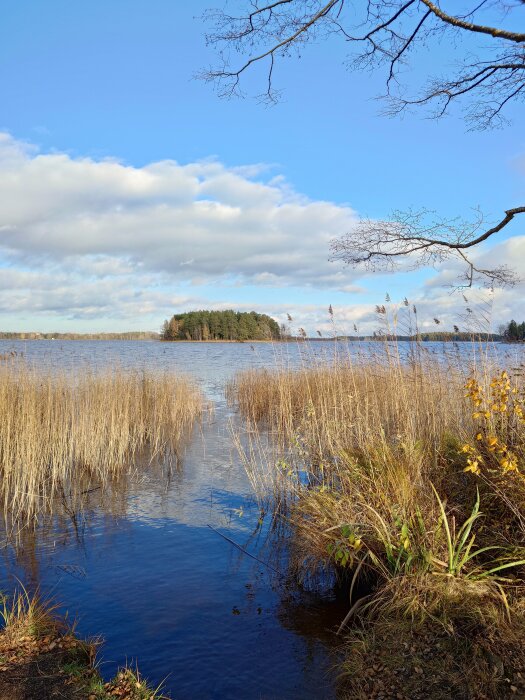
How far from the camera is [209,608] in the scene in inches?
175

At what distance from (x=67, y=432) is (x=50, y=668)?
18.4ft

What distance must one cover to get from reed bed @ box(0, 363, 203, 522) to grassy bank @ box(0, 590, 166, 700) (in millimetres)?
3229

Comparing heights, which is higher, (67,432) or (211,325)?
(211,325)

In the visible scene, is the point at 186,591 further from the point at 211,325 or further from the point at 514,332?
the point at 211,325

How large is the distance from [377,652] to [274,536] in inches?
107

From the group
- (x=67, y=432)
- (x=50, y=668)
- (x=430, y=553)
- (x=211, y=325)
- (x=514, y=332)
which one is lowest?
(x=50, y=668)

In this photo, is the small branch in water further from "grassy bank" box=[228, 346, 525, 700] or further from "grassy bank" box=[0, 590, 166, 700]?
"grassy bank" box=[0, 590, 166, 700]

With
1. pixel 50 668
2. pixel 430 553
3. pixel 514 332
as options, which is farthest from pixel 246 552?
pixel 514 332

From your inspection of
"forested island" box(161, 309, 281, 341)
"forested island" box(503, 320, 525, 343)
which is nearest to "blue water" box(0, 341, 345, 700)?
"forested island" box(503, 320, 525, 343)

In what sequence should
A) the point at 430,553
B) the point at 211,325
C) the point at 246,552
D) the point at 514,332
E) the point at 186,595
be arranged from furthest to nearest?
the point at 211,325, the point at 514,332, the point at 246,552, the point at 186,595, the point at 430,553

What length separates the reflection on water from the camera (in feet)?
11.8

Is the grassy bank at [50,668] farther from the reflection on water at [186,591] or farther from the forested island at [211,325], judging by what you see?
the forested island at [211,325]

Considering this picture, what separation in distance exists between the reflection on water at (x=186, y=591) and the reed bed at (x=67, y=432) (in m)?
0.56

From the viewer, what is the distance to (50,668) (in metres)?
3.15
